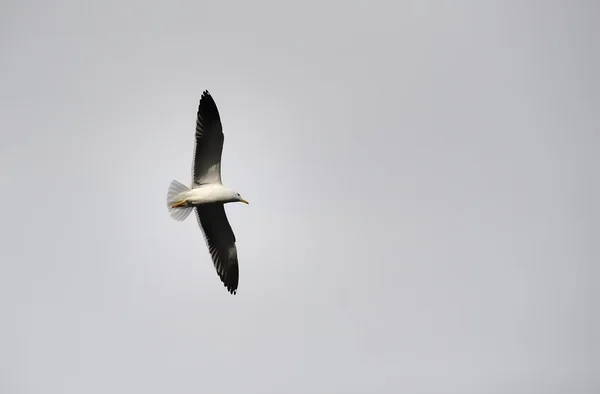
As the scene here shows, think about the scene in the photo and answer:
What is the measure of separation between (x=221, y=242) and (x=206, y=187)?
1.99 meters

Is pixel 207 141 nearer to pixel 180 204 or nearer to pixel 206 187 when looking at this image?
pixel 206 187

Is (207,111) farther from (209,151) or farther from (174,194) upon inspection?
(174,194)

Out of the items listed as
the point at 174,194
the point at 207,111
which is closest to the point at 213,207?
the point at 174,194

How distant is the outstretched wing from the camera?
70.7 feet

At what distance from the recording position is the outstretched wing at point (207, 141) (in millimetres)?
21562

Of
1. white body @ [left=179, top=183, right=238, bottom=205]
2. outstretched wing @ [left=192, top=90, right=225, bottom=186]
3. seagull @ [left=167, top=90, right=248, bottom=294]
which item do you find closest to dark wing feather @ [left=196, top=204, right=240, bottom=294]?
seagull @ [left=167, top=90, right=248, bottom=294]

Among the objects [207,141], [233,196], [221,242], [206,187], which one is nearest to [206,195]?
[206,187]

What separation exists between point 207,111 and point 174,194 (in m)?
2.38

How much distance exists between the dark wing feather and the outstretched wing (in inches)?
46.4

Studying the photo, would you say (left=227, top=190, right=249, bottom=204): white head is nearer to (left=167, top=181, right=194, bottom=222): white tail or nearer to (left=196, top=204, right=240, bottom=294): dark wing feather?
(left=196, top=204, right=240, bottom=294): dark wing feather

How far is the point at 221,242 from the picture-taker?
2323cm

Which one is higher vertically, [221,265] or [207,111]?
[207,111]

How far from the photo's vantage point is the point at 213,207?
887 inches

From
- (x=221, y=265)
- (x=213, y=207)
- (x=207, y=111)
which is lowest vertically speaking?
(x=221, y=265)
